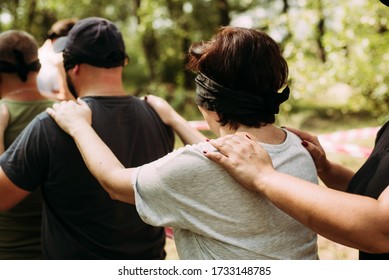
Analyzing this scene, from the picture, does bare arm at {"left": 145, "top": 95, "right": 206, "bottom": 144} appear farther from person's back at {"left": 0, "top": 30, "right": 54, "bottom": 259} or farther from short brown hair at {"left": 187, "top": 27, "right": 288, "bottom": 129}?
short brown hair at {"left": 187, "top": 27, "right": 288, "bottom": 129}

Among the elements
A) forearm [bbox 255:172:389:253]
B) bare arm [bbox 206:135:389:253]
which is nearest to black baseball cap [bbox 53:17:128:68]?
bare arm [bbox 206:135:389:253]

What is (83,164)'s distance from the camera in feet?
7.03

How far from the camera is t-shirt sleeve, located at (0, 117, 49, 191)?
80.0 inches

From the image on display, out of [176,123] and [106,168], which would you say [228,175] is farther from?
[176,123]

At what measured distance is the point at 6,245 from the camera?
251 centimetres

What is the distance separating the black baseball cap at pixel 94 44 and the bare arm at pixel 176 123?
30 centimetres

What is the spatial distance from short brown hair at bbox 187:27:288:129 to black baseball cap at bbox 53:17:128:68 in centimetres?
79

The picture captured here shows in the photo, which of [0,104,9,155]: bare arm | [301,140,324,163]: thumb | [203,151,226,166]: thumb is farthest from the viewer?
[0,104,9,155]: bare arm

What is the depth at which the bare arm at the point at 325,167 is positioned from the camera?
2004 millimetres

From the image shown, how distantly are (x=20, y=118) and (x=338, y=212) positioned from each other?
188 centimetres

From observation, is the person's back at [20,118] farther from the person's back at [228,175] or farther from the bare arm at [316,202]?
the bare arm at [316,202]

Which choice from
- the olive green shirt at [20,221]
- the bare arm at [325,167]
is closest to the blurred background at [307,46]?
the bare arm at [325,167]
